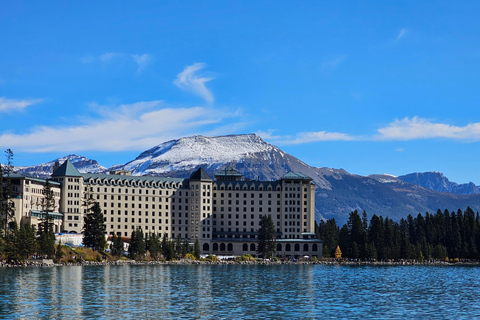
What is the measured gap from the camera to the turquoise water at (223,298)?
3349 inches

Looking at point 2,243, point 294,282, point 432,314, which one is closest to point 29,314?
point 432,314

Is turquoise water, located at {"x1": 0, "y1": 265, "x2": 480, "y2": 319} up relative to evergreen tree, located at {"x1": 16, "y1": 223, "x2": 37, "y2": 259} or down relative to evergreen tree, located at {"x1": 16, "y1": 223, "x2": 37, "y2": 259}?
down

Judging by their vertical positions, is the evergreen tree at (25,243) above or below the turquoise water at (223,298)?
above

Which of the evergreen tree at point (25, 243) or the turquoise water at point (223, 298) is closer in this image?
the turquoise water at point (223, 298)

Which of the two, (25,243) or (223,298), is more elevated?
(25,243)

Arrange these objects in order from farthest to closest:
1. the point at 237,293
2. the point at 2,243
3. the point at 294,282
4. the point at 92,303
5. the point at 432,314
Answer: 1. the point at 2,243
2. the point at 294,282
3. the point at 237,293
4. the point at 92,303
5. the point at 432,314

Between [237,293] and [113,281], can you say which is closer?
[237,293]

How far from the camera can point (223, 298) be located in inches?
4104

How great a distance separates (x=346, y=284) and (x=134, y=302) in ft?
186

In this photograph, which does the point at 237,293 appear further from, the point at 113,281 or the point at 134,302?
the point at 113,281

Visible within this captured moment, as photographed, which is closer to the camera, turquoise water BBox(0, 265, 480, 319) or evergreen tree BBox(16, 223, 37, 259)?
turquoise water BBox(0, 265, 480, 319)

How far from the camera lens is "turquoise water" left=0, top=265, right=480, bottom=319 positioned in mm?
85062

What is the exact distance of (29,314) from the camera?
81.4 meters

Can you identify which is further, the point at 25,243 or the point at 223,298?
the point at 25,243
